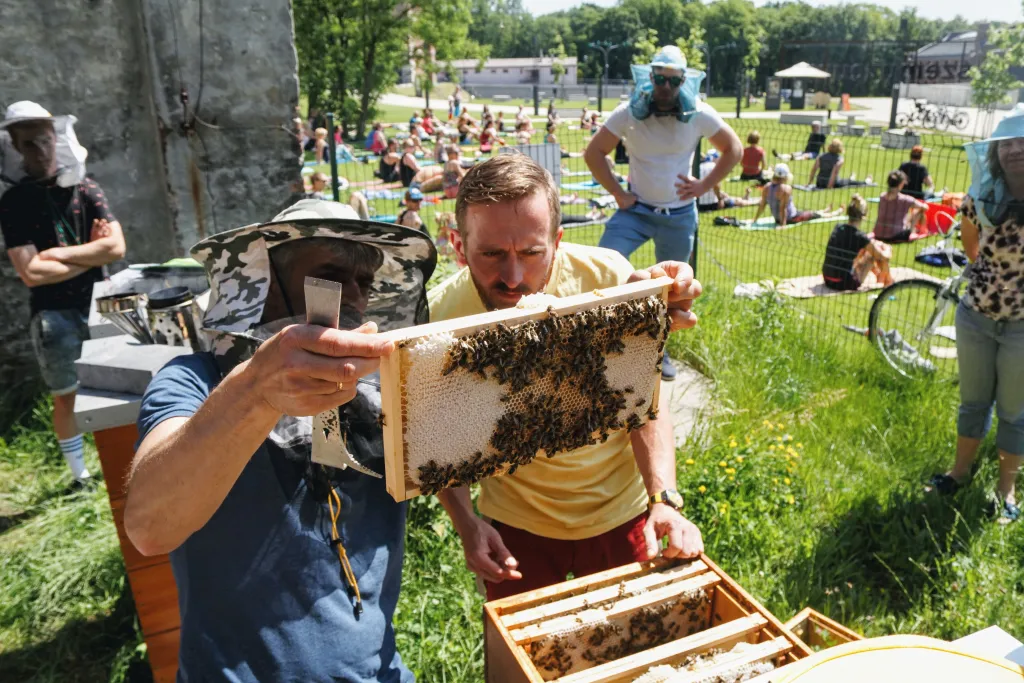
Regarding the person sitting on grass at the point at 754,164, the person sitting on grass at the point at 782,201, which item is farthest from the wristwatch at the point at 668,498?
the person sitting on grass at the point at 754,164

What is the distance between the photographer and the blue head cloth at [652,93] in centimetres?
516

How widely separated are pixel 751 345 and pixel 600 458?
12.1 feet

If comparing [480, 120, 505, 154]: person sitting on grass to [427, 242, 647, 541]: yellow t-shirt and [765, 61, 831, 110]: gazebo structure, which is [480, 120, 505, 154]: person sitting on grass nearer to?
[427, 242, 647, 541]: yellow t-shirt

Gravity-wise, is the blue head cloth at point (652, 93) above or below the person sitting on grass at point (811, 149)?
above

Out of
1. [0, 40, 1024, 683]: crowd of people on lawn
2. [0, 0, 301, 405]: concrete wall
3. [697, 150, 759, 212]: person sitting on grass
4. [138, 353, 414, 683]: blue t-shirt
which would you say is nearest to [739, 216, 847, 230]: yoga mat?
[697, 150, 759, 212]: person sitting on grass

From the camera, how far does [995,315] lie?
360 centimetres

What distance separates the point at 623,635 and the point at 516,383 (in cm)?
70

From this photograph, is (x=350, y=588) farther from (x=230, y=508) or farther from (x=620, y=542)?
(x=620, y=542)

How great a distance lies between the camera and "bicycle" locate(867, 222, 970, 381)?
512 centimetres

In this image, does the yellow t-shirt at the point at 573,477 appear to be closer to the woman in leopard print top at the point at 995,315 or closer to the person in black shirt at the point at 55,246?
the woman in leopard print top at the point at 995,315

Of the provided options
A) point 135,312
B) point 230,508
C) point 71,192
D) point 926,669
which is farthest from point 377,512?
point 71,192

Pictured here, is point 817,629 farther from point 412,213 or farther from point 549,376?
point 412,213

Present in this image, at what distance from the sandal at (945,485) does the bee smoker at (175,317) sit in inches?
142

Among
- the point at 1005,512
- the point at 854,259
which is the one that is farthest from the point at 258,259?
the point at 854,259
